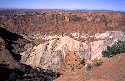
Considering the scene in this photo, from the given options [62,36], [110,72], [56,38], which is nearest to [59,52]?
[56,38]

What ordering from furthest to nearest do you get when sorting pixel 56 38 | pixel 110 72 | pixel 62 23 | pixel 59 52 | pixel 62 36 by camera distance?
pixel 62 23 → pixel 62 36 → pixel 56 38 → pixel 59 52 → pixel 110 72

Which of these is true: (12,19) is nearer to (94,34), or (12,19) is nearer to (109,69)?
(94,34)

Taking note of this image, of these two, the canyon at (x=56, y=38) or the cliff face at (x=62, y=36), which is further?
the cliff face at (x=62, y=36)

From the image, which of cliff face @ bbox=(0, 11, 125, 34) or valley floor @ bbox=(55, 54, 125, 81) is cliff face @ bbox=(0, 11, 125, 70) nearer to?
cliff face @ bbox=(0, 11, 125, 34)

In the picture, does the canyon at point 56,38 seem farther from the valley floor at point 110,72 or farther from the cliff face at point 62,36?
the valley floor at point 110,72

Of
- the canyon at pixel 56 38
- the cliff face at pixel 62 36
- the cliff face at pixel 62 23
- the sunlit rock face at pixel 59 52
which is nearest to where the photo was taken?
the sunlit rock face at pixel 59 52

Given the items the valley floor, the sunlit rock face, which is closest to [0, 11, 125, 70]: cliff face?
the sunlit rock face

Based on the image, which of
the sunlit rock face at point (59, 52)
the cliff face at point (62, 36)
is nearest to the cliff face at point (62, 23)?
the cliff face at point (62, 36)

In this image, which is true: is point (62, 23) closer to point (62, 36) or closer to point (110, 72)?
point (62, 36)

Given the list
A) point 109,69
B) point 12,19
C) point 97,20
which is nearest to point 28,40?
point 12,19
